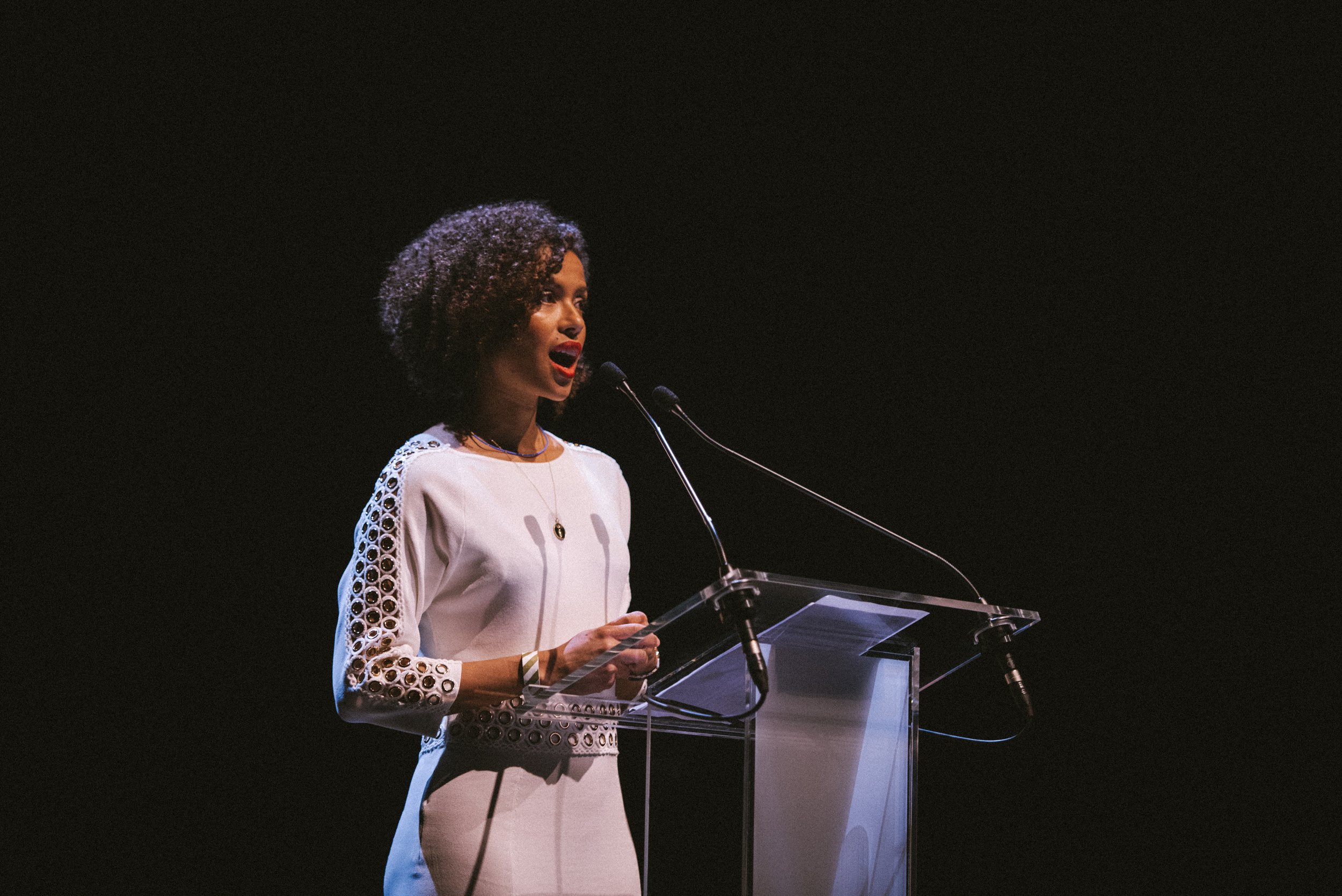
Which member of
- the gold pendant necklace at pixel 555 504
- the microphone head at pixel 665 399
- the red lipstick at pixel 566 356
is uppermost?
the red lipstick at pixel 566 356

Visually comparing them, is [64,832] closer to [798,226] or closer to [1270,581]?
[798,226]

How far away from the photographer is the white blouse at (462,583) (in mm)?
1757

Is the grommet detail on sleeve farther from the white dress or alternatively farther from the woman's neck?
the woman's neck

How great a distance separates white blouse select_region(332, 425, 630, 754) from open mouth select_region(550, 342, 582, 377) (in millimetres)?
179

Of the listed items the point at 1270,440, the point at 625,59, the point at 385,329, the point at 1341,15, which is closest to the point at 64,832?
the point at 385,329

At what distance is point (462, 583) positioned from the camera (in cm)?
195

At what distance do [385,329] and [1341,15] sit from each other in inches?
114

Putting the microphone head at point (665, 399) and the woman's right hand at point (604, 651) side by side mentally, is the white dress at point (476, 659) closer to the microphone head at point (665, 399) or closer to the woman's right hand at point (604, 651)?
the woman's right hand at point (604, 651)

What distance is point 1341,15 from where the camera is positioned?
132 inches

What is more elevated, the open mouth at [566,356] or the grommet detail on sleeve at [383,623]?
the open mouth at [566,356]

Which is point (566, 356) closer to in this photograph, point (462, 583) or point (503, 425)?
point (503, 425)

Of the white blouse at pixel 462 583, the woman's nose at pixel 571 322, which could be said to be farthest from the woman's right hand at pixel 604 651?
the woman's nose at pixel 571 322

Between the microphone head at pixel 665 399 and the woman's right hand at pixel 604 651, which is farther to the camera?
the microphone head at pixel 665 399

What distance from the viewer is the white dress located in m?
1.74
